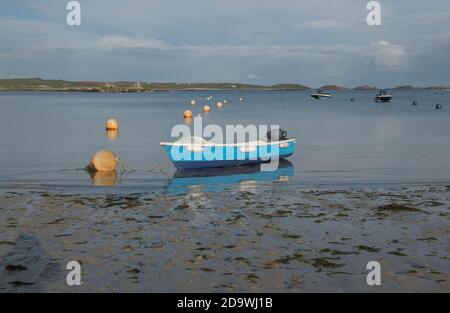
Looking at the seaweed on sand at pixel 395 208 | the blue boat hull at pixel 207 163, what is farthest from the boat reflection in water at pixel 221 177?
the seaweed on sand at pixel 395 208

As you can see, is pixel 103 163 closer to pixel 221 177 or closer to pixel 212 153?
pixel 212 153

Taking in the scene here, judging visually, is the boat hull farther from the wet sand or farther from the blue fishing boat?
the wet sand

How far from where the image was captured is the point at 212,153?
22734 millimetres

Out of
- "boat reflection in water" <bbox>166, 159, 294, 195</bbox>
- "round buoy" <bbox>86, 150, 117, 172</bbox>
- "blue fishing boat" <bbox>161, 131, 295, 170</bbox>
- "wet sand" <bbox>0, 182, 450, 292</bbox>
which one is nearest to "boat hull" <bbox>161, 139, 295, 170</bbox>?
"blue fishing boat" <bbox>161, 131, 295, 170</bbox>

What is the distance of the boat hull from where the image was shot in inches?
877

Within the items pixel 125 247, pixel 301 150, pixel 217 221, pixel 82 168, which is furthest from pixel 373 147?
pixel 125 247

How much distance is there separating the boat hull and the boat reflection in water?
296 mm

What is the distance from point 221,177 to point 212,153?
176cm

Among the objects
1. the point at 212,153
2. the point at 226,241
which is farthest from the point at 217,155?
the point at 226,241

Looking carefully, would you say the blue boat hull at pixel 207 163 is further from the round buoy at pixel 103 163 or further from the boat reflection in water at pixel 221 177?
the round buoy at pixel 103 163

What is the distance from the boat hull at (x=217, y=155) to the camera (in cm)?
2228

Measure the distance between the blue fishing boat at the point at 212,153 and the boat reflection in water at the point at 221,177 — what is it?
0.34m

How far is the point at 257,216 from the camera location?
1391cm
